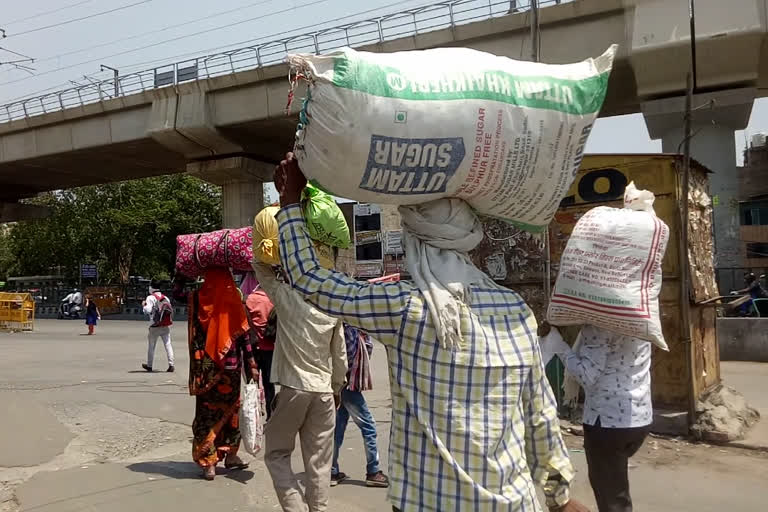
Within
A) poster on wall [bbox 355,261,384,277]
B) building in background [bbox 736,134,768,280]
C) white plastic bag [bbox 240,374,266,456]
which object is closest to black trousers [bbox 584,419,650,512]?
white plastic bag [bbox 240,374,266,456]

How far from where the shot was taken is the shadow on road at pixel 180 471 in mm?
4953

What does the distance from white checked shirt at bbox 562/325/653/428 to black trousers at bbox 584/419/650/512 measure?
0.04m

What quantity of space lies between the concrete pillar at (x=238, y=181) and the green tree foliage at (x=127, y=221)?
41.0ft

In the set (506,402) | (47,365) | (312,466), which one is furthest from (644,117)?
(506,402)

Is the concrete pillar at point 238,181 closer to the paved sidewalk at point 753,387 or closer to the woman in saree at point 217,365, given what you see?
the paved sidewalk at point 753,387

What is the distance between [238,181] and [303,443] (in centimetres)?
2379

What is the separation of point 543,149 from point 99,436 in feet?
18.6

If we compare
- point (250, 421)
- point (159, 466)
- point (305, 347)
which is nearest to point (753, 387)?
point (250, 421)

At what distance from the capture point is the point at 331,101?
1785 mm

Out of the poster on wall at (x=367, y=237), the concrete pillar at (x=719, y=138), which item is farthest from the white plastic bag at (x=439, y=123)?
the poster on wall at (x=367, y=237)

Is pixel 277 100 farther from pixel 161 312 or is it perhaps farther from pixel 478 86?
pixel 478 86

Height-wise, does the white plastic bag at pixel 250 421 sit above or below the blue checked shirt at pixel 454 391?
below

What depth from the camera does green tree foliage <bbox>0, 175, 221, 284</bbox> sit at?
1524 inches

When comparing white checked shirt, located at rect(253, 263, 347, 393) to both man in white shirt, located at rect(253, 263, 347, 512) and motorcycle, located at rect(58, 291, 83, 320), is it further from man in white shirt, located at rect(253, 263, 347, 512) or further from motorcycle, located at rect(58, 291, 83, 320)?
motorcycle, located at rect(58, 291, 83, 320)
